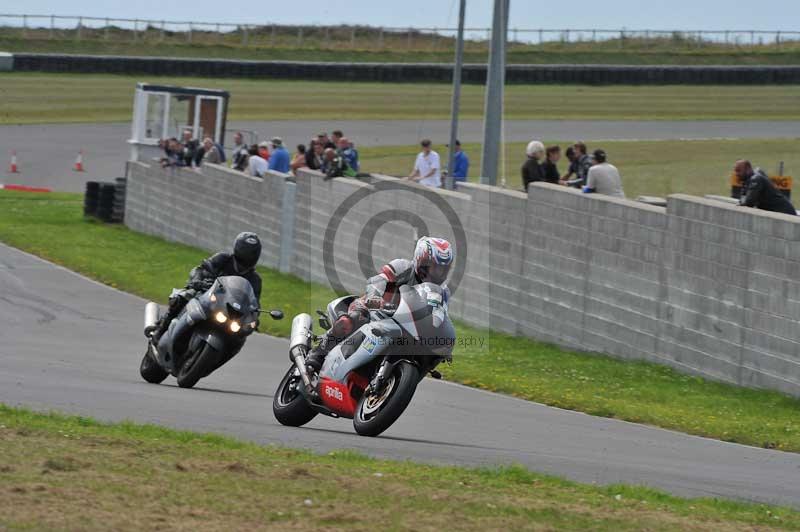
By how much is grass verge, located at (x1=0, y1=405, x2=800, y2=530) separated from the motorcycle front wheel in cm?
99

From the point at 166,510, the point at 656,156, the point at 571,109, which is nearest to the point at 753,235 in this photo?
the point at 166,510

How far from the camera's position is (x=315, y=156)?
1058 inches

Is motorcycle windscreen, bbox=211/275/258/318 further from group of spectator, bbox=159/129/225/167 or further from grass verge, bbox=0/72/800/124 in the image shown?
grass verge, bbox=0/72/800/124

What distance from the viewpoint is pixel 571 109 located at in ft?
190

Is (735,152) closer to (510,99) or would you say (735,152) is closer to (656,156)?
(656,156)

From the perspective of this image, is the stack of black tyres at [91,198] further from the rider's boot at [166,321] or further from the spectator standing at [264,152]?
the rider's boot at [166,321]

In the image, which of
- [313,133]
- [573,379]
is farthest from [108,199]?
[573,379]

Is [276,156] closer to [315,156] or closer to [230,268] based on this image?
[315,156]

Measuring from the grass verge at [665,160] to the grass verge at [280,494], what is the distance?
2562 cm

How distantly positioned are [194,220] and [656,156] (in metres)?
18.2

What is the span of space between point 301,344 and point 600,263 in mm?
7639

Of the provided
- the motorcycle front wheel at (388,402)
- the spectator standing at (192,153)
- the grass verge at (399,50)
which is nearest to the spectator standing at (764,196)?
the motorcycle front wheel at (388,402)

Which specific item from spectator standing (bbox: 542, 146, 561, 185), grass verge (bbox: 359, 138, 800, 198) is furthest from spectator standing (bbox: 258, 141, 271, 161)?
spectator standing (bbox: 542, 146, 561, 185)

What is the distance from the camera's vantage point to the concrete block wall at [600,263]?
49.4 ft
